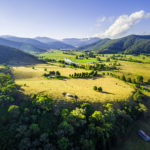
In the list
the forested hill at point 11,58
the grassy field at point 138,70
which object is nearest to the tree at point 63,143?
the grassy field at point 138,70

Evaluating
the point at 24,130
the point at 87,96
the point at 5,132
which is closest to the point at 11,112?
the point at 5,132

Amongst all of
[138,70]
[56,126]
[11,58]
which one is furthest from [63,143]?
[11,58]

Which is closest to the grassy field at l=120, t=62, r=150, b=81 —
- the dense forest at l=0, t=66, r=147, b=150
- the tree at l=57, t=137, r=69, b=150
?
the dense forest at l=0, t=66, r=147, b=150

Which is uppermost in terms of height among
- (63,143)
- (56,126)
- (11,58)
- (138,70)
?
(11,58)

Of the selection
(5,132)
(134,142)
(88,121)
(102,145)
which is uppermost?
(5,132)

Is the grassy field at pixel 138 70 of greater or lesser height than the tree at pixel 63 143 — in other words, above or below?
above

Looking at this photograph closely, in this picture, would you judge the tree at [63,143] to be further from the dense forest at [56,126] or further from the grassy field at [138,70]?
the grassy field at [138,70]

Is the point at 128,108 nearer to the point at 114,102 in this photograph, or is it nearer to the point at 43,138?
the point at 114,102

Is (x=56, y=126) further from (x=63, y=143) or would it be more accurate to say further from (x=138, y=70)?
(x=138, y=70)

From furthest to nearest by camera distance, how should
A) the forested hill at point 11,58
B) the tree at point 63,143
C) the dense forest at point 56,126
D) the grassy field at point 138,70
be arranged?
the forested hill at point 11,58 < the grassy field at point 138,70 < the dense forest at point 56,126 < the tree at point 63,143
